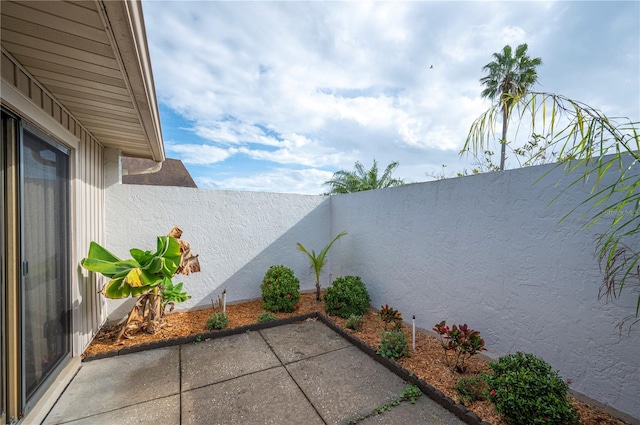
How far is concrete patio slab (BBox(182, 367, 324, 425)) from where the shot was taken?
229cm

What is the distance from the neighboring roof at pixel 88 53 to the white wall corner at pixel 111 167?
1412mm

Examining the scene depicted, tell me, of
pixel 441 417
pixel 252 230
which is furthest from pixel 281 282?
pixel 441 417

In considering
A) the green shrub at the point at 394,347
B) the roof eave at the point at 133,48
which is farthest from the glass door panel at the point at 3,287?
the green shrub at the point at 394,347

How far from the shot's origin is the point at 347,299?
182 inches

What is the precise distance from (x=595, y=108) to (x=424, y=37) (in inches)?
135

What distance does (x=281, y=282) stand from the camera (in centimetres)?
496

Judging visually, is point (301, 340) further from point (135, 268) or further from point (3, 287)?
point (3, 287)

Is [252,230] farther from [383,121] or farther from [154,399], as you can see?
[383,121]

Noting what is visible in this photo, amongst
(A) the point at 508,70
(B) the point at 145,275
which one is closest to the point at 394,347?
(B) the point at 145,275

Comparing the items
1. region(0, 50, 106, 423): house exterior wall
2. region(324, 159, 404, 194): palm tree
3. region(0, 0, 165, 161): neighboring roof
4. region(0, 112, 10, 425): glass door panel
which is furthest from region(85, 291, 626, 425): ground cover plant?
region(324, 159, 404, 194): palm tree

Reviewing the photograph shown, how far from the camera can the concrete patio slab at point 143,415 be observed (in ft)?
7.37

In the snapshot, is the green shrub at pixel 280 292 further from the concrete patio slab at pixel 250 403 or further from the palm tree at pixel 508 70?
the palm tree at pixel 508 70

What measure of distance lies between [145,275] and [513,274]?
4.70 meters

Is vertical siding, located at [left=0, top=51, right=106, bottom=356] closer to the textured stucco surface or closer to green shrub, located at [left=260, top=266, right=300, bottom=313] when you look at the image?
the textured stucco surface
